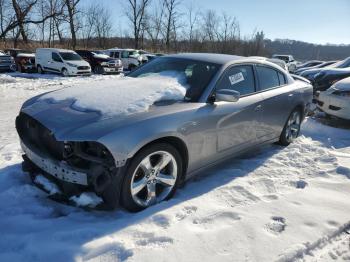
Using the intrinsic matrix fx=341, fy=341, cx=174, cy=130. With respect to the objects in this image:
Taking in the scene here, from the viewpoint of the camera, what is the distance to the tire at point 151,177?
3.09 m

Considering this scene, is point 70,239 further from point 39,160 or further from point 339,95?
point 339,95

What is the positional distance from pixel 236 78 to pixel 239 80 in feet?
0.24

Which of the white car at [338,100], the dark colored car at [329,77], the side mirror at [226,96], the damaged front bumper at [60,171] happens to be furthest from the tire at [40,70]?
the side mirror at [226,96]

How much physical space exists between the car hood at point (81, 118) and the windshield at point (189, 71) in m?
0.30

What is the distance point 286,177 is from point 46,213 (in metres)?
2.91

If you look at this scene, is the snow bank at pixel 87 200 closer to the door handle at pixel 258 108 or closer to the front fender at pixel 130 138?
the front fender at pixel 130 138

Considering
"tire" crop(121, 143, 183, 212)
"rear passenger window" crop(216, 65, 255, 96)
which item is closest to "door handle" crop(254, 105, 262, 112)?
"rear passenger window" crop(216, 65, 255, 96)

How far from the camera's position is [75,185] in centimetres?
302

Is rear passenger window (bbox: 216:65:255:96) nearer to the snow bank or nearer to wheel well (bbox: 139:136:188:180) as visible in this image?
wheel well (bbox: 139:136:188:180)

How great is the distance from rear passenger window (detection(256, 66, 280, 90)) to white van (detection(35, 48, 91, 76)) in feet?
51.7

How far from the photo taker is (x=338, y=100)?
762 cm

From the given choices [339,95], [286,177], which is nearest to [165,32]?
[339,95]

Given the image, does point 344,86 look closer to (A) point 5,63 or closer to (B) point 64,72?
(B) point 64,72

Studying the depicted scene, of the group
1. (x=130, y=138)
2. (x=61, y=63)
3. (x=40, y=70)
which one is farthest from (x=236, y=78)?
(x=40, y=70)
